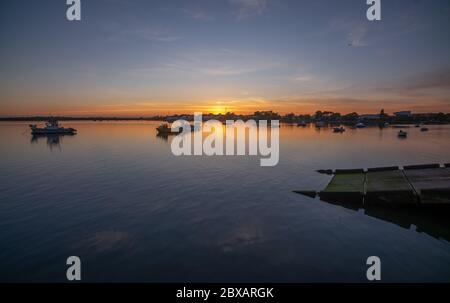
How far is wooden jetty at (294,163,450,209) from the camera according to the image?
21609 millimetres

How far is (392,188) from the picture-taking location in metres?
24.4

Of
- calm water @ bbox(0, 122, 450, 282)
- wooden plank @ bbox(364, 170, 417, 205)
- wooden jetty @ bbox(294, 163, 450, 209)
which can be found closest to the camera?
calm water @ bbox(0, 122, 450, 282)

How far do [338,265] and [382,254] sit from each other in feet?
12.3

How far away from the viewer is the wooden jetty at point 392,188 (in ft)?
70.9

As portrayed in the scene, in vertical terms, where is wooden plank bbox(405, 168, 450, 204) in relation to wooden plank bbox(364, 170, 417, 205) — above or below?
above

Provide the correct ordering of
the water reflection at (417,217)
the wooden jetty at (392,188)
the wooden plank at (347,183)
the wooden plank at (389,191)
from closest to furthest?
the water reflection at (417,217) < the wooden jetty at (392,188) < the wooden plank at (389,191) < the wooden plank at (347,183)

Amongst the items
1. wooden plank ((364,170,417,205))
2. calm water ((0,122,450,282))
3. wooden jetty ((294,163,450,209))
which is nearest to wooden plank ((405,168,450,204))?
wooden jetty ((294,163,450,209))

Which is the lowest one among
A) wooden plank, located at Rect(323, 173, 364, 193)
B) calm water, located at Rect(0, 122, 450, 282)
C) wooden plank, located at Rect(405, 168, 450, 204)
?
calm water, located at Rect(0, 122, 450, 282)

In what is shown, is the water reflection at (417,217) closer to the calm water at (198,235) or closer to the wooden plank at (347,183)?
the calm water at (198,235)

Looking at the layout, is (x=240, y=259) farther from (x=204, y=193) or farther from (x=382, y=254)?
(x=204, y=193)

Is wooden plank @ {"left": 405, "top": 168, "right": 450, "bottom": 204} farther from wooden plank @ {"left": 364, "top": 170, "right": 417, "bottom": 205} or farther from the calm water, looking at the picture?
the calm water

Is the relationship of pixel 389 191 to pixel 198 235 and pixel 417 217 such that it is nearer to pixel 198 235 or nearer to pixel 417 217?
pixel 417 217

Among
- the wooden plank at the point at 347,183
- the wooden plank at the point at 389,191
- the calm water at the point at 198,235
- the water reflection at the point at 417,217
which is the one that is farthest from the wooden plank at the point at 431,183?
the wooden plank at the point at 347,183
